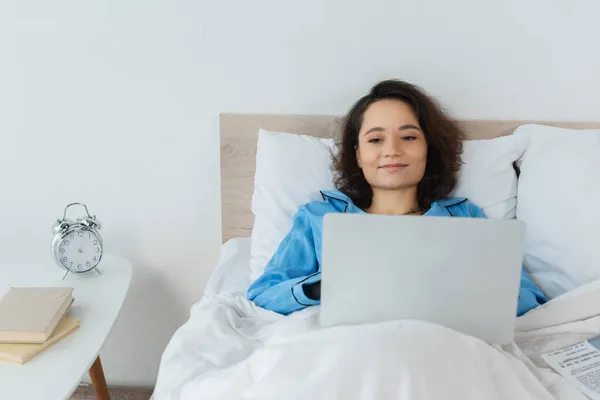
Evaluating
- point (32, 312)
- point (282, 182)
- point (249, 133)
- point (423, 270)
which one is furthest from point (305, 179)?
point (32, 312)

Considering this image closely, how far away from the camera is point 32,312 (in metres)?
1.12

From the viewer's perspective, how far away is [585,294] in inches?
43.3

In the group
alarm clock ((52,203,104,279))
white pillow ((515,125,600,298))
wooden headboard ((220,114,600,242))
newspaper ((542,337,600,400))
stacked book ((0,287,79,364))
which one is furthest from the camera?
wooden headboard ((220,114,600,242))

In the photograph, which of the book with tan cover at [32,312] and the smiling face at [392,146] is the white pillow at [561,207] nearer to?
the smiling face at [392,146]

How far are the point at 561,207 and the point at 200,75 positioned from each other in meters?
0.98

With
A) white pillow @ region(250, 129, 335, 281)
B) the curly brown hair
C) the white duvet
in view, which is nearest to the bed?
the white duvet

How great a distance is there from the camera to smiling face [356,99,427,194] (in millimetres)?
1252

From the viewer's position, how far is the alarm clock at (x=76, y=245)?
1.34 meters

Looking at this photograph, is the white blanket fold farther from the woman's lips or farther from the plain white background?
the plain white background

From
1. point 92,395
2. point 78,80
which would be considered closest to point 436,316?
point 78,80

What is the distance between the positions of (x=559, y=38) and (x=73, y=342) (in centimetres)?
138

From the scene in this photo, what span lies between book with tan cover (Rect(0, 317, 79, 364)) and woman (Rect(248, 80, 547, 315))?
0.41m

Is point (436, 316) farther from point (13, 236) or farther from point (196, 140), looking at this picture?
point (13, 236)

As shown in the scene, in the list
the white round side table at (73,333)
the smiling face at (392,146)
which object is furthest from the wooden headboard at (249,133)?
the white round side table at (73,333)
